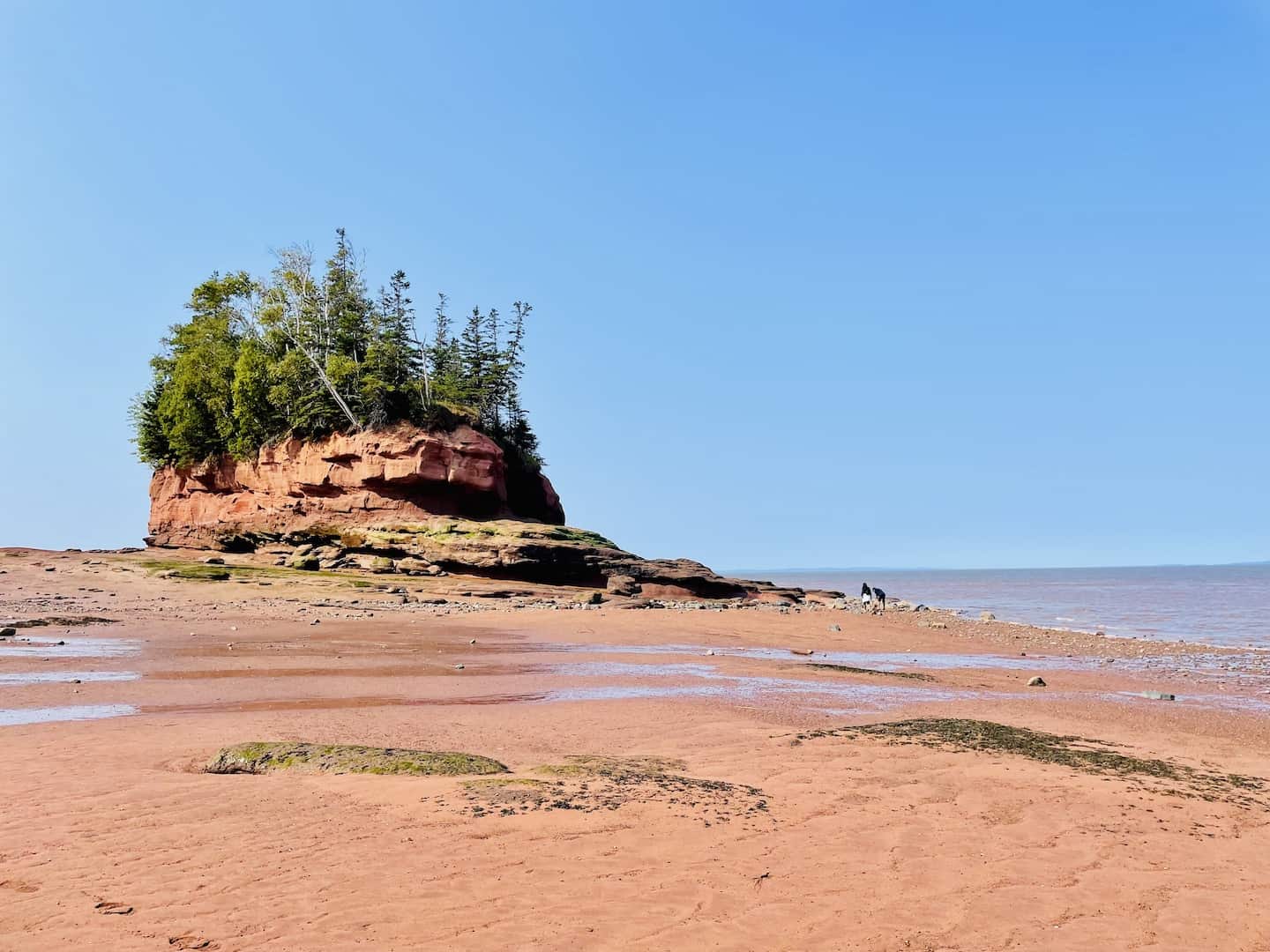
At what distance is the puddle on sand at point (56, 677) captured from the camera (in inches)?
575

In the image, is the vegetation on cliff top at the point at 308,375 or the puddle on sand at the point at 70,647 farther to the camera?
the vegetation on cliff top at the point at 308,375

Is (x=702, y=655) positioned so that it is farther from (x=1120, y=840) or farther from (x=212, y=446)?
(x=212, y=446)

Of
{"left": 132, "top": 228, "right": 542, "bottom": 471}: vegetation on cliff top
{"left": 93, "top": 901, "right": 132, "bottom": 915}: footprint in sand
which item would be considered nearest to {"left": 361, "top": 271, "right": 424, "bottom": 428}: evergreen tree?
{"left": 132, "top": 228, "right": 542, "bottom": 471}: vegetation on cliff top

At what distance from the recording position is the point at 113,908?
5.48 meters

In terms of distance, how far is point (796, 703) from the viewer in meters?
14.2

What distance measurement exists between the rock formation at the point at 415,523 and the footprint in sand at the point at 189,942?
37.5 meters

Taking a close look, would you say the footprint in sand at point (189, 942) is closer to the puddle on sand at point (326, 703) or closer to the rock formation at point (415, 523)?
the puddle on sand at point (326, 703)

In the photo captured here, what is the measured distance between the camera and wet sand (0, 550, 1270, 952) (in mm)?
5465

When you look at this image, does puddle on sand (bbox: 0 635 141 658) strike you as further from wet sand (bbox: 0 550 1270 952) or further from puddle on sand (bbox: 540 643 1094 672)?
puddle on sand (bbox: 540 643 1094 672)

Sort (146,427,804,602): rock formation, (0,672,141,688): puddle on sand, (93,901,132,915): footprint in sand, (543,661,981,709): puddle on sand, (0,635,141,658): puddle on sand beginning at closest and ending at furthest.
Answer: (93,901,132,915): footprint in sand < (0,672,141,688): puddle on sand < (543,661,981,709): puddle on sand < (0,635,141,658): puddle on sand < (146,427,804,602): rock formation

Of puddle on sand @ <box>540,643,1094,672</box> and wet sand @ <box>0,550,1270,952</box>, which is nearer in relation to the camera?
wet sand @ <box>0,550,1270,952</box>

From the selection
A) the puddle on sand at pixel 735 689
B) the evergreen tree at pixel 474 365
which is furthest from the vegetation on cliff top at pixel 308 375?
the puddle on sand at pixel 735 689

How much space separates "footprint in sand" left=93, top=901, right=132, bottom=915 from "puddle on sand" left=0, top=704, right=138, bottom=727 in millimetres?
7110

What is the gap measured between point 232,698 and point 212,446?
47.6 m
